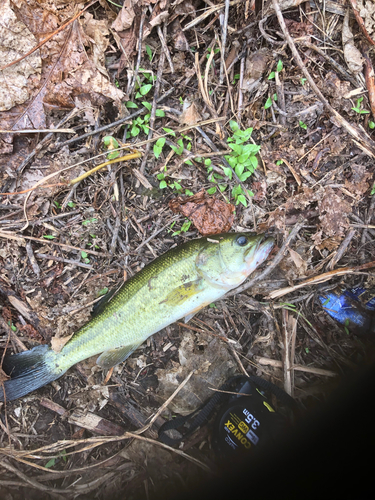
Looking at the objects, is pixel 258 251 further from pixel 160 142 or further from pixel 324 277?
pixel 160 142

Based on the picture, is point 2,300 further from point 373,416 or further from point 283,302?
point 373,416

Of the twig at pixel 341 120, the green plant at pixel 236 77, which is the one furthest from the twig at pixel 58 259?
the twig at pixel 341 120

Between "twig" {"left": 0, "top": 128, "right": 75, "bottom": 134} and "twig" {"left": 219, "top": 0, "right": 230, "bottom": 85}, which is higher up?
"twig" {"left": 0, "top": 128, "right": 75, "bottom": 134}

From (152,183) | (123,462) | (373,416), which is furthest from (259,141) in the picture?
(123,462)

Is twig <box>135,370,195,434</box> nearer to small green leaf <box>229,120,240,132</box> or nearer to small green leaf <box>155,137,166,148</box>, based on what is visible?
small green leaf <box>155,137,166,148</box>

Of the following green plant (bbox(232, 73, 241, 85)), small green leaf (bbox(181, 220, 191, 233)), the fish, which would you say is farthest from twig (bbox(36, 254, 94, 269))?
green plant (bbox(232, 73, 241, 85))

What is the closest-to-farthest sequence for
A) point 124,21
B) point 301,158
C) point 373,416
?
point 373,416, point 124,21, point 301,158

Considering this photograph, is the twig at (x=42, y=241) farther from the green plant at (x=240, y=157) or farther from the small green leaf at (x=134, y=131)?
the green plant at (x=240, y=157)
